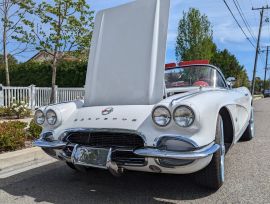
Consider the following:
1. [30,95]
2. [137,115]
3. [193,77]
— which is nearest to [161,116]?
[137,115]

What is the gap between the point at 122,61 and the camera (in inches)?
174

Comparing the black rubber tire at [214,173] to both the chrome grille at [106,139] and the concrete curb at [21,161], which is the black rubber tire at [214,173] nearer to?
the chrome grille at [106,139]

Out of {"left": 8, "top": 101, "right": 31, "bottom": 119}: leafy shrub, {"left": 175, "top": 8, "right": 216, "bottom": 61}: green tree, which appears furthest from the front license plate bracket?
{"left": 175, "top": 8, "right": 216, "bottom": 61}: green tree

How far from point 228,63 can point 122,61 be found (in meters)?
43.2

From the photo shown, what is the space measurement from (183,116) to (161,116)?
0.21 m

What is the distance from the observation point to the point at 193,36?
93.5ft

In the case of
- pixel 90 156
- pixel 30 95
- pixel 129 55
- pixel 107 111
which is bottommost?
pixel 30 95

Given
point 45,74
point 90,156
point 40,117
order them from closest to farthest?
point 90,156 → point 40,117 → point 45,74

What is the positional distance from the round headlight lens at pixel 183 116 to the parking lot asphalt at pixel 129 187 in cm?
85

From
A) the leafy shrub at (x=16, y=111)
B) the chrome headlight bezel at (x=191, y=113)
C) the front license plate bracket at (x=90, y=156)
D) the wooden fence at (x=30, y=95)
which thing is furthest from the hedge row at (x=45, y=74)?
the chrome headlight bezel at (x=191, y=113)

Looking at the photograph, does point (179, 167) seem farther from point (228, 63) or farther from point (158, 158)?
point (228, 63)

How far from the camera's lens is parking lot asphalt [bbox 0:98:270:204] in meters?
3.80

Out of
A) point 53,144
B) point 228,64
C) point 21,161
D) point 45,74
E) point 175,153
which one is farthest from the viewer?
point 228,64

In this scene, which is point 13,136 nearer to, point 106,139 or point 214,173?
point 106,139
